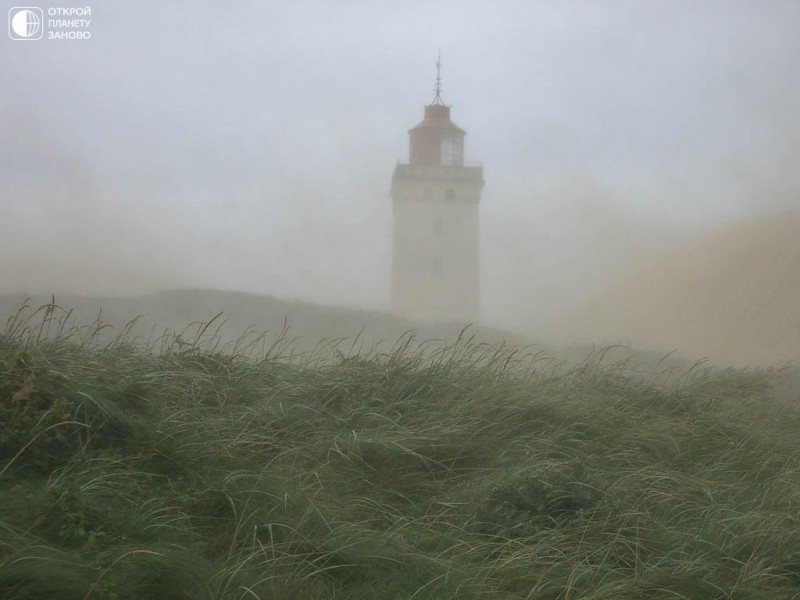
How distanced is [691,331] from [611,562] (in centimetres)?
2448

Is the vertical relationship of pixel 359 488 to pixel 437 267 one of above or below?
above

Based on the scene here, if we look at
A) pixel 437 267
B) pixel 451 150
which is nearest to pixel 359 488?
pixel 437 267

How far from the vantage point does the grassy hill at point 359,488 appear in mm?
3518

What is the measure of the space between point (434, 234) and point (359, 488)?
2934cm

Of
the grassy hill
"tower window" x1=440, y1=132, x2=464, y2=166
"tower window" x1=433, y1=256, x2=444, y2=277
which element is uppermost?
"tower window" x1=440, y1=132, x2=464, y2=166

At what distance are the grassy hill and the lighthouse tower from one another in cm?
2703

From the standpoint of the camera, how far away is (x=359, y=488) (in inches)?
180

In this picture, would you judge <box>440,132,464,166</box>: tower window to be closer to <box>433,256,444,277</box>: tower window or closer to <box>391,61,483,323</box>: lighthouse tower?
<box>391,61,483,323</box>: lighthouse tower

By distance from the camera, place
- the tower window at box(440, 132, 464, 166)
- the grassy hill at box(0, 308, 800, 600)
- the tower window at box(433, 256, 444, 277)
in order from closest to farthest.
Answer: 1. the grassy hill at box(0, 308, 800, 600)
2. the tower window at box(433, 256, 444, 277)
3. the tower window at box(440, 132, 464, 166)

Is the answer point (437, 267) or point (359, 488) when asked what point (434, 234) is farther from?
point (359, 488)

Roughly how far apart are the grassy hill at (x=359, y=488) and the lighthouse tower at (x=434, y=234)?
27.0 metres

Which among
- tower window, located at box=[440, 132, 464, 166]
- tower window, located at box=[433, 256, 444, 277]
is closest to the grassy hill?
tower window, located at box=[433, 256, 444, 277]

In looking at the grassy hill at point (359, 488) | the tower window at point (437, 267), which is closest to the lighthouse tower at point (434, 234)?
the tower window at point (437, 267)

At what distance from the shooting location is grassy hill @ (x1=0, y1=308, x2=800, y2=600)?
352cm
